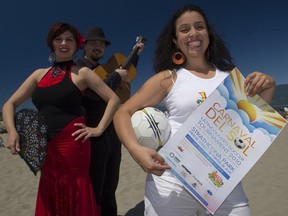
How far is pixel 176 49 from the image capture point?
182 cm

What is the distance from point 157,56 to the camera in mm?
1882

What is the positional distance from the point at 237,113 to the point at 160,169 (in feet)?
1.73

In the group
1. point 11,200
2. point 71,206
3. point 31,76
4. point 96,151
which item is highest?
point 31,76

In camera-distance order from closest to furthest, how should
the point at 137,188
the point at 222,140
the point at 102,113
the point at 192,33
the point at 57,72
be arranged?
the point at 222,140
the point at 192,33
the point at 57,72
the point at 102,113
the point at 137,188

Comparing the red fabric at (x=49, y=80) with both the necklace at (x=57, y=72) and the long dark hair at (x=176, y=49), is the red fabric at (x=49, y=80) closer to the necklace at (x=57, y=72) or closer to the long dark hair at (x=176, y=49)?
the necklace at (x=57, y=72)

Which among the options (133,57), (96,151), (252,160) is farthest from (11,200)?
(252,160)

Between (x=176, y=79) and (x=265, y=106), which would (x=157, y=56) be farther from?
(x=265, y=106)

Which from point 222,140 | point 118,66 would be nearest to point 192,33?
point 222,140

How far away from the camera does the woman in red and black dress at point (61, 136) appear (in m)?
2.23

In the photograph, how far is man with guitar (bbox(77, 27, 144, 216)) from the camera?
3002mm

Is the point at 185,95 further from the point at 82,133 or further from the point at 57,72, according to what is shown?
the point at 57,72

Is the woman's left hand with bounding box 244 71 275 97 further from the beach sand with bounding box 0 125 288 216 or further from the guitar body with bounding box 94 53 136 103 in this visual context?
the beach sand with bounding box 0 125 288 216

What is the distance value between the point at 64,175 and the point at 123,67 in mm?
2002

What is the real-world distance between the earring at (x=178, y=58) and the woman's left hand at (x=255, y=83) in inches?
16.7
